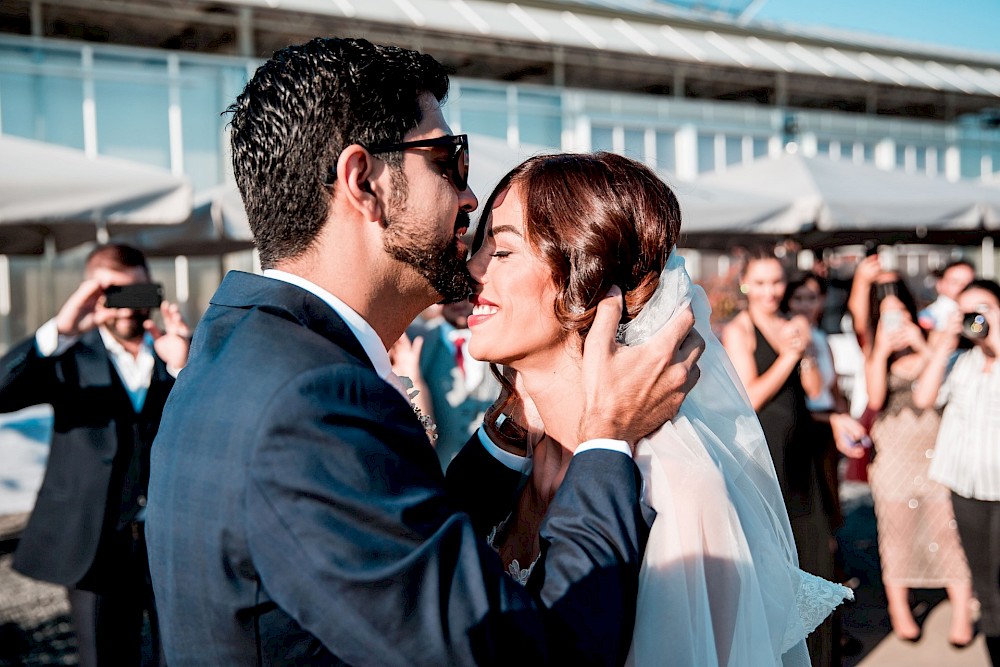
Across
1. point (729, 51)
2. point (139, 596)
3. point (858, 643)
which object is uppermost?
point (729, 51)

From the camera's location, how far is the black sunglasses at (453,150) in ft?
5.00

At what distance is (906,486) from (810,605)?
3852 mm

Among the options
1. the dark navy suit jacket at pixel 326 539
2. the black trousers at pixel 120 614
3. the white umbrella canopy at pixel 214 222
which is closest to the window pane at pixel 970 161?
the white umbrella canopy at pixel 214 222

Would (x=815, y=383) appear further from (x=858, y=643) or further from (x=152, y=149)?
(x=152, y=149)

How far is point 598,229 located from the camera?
1.78 meters

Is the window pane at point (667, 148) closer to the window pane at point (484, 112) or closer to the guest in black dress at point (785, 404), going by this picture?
the window pane at point (484, 112)

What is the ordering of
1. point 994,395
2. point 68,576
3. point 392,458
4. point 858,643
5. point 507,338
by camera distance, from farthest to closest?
1. point 858,643
2. point 994,395
3. point 68,576
4. point 507,338
5. point 392,458

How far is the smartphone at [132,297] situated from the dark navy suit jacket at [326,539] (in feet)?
8.56

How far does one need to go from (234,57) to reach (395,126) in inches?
456

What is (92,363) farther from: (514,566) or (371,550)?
(371,550)

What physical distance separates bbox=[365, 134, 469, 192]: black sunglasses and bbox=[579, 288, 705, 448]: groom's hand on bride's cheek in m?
0.38

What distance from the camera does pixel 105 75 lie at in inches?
436

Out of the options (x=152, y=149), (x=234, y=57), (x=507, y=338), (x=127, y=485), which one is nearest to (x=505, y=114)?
(x=234, y=57)

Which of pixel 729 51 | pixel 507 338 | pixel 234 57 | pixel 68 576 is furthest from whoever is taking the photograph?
pixel 729 51
